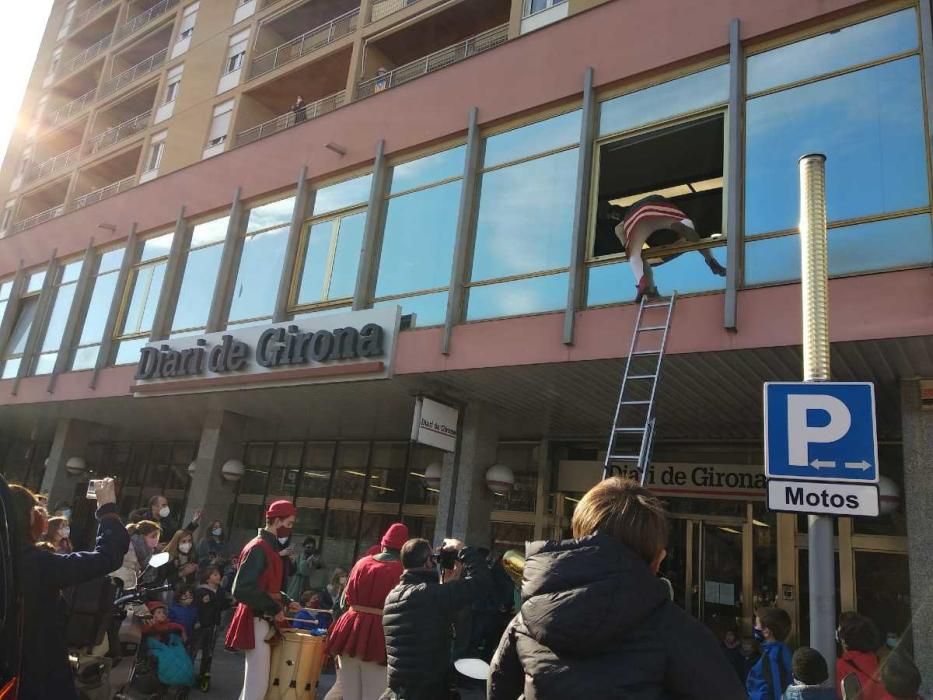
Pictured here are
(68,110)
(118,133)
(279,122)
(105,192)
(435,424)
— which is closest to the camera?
(435,424)

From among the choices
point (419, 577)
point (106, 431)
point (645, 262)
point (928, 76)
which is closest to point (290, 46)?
point (106, 431)

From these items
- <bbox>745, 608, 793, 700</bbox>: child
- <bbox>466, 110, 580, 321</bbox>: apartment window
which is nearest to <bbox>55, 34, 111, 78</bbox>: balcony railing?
<bbox>466, 110, 580, 321</bbox>: apartment window

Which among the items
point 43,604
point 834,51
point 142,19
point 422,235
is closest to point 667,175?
point 834,51

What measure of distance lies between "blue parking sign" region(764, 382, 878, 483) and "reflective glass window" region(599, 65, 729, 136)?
6.66 m

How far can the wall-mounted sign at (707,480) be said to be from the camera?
1159 cm

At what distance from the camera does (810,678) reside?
357cm

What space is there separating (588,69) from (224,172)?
27.8 ft

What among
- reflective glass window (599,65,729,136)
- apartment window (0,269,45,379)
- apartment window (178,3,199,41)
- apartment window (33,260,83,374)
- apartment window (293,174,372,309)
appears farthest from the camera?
apartment window (178,3,199,41)

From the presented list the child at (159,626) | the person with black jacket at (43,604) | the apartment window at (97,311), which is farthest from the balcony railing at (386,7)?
the person with black jacket at (43,604)

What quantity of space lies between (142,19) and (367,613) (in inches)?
1117

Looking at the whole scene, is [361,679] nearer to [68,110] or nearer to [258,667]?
[258,667]

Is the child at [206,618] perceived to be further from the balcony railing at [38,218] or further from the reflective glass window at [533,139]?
the balcony railing at [38,218]

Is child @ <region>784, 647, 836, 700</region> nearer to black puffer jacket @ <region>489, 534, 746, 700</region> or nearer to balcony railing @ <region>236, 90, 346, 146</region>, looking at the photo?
black puffer jacket @ <region>489, 534, 746, 700</region>

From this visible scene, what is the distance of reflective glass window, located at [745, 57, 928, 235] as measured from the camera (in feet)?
25.7
